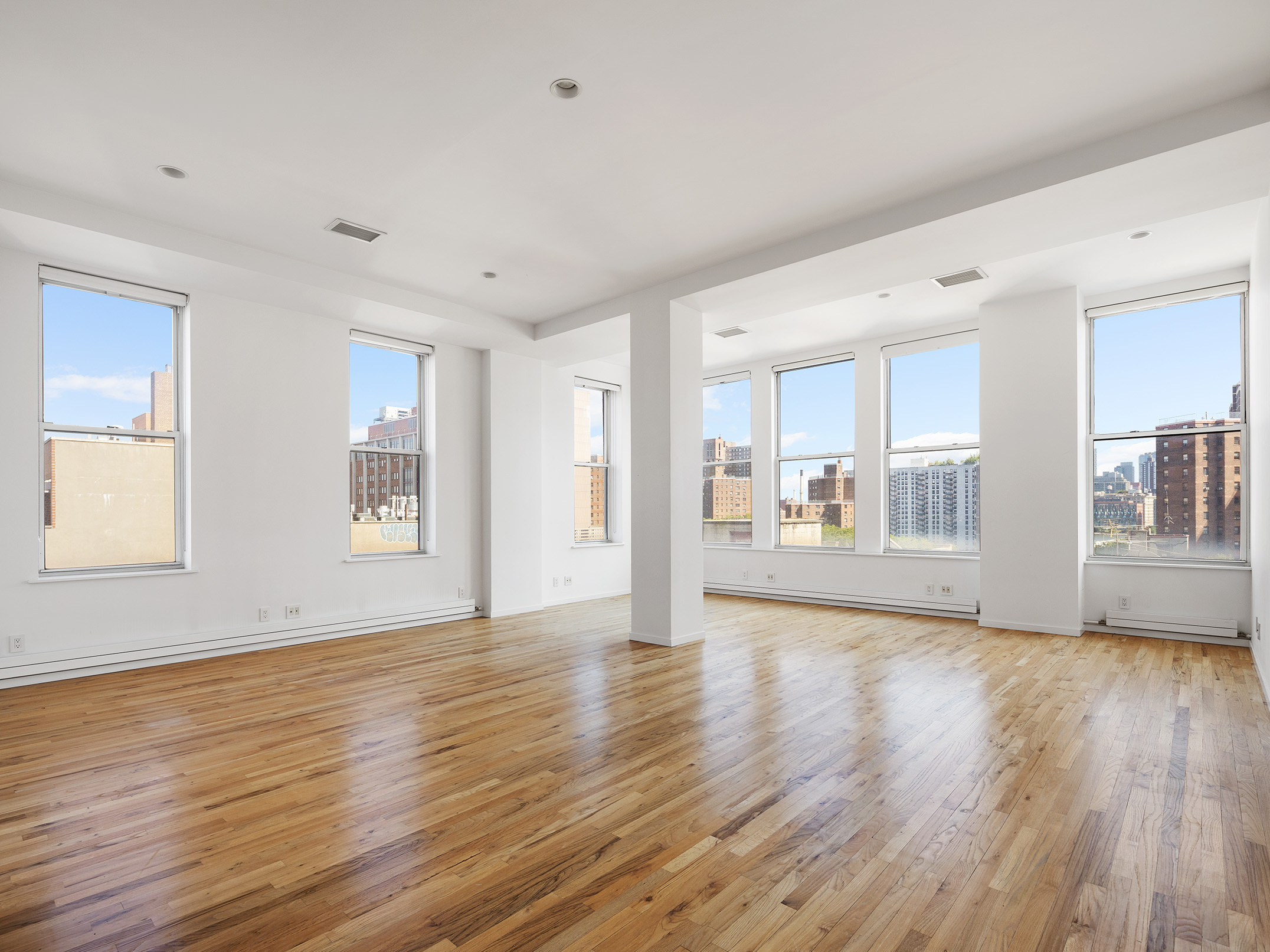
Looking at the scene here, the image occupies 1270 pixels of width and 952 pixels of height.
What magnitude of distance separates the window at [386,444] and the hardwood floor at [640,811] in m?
1.97

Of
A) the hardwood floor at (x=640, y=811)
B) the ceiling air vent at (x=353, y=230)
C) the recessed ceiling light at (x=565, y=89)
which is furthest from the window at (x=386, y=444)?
the recessed ceiling light at (x=565, y=89)

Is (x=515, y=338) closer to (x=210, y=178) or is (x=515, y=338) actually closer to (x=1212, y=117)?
(x=210, y=178)

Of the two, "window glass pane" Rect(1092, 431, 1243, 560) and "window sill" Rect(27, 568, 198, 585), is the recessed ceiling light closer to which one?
"window sill" Rect(27, 568, 198, 585)

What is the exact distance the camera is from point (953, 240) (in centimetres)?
406

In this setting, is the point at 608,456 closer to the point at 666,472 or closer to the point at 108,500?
the point at 666,472

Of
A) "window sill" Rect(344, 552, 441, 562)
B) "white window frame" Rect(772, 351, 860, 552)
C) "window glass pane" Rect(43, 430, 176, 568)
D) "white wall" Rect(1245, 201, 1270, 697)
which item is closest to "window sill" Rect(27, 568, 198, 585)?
"window glass pane" Rect(43, 430, 176, 568)

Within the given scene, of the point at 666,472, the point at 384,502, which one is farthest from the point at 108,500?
the point at 666,472

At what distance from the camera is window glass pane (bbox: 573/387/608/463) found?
26.8 feet

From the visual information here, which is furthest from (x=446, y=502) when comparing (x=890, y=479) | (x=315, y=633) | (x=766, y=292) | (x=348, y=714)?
(x=890, y=479)

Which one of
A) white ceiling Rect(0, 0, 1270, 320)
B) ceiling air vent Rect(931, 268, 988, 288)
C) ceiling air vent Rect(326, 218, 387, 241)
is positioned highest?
white ceiling Rect(0, 0, 1270, 320)

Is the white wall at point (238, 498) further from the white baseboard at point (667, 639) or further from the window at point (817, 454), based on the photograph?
the window at point (817, 454)

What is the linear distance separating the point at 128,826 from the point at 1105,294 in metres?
7.54

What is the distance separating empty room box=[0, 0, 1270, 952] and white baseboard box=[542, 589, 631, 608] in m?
0.09

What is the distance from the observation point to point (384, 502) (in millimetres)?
6184
